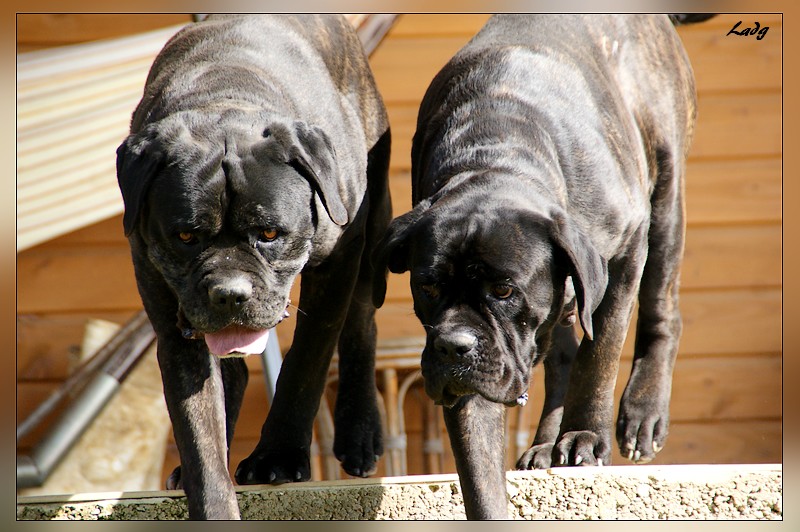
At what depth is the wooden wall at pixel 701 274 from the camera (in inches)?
249

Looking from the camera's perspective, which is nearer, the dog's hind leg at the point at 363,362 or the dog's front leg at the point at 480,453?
the dog's front leg at the point at 480,453

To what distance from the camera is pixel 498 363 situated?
337 centimetres

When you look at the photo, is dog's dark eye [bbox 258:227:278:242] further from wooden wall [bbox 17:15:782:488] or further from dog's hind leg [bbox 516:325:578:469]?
wooden wall [bbox 17:15:782:488]

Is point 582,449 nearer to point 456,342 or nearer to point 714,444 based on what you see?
point 456,342

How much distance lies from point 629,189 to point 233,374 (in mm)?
1632

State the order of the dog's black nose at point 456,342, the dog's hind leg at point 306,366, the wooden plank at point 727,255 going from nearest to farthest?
1. the dog's black nose at point 456,342
2. the dog's hind leg at point 306,366
3. the wooden plank at point 727,255

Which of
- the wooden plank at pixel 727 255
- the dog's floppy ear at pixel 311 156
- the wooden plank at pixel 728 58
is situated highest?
the dog's floppy ear at pixel 311 156

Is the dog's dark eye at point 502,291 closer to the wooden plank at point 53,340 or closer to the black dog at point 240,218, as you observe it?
the black dog at point 240,218

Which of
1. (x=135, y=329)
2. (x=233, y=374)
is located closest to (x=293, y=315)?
(x=135, y=329)

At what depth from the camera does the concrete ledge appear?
3.70m

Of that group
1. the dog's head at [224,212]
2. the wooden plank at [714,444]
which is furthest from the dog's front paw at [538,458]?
the wooden plank at [714,444]

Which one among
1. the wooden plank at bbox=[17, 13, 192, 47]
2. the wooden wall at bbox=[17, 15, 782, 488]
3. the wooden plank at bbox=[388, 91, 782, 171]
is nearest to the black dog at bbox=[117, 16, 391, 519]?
the wooden plank at bbox=[17, 13, 192, 47]

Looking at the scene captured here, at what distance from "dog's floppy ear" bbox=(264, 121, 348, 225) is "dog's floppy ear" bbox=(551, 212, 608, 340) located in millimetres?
670

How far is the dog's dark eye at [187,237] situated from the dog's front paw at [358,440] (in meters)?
1.40
